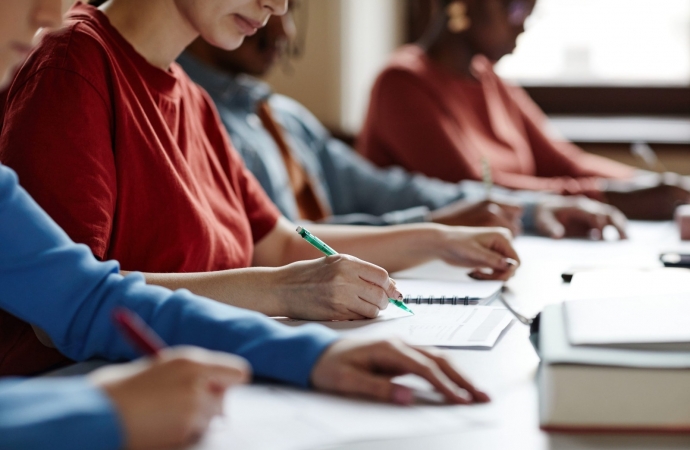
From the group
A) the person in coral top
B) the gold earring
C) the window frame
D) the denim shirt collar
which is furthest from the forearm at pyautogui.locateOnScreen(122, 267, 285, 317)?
the window frame

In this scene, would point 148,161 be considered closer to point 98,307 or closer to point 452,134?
point 98,307

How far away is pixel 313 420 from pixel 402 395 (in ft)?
0.25

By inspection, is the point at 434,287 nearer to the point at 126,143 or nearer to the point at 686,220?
the point at 126,143

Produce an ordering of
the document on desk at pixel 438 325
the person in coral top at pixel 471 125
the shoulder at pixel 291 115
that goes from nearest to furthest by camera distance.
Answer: the document on desk at pixel 438 325 < the shoulder at pixel 291 115 < the person in coral top at pixel 471 125

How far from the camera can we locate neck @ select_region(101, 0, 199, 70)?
1.04 m

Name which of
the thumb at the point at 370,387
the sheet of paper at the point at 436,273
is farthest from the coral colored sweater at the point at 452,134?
the thumb at the point at 370,387

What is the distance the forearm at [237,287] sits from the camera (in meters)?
0.90

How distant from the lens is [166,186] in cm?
98

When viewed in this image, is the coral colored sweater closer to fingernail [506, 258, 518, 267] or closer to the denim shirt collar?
the denim shirt collar

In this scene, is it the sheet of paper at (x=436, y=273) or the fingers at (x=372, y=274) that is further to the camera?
the sheet of paper at (x=436, y=273)

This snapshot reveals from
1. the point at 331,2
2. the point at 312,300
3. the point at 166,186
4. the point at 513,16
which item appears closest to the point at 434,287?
the point at 312,300

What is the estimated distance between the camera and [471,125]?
7.77ft

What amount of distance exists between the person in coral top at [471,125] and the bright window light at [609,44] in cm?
73

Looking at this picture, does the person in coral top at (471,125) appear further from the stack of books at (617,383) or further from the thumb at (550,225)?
the stack of books at (617,383)
